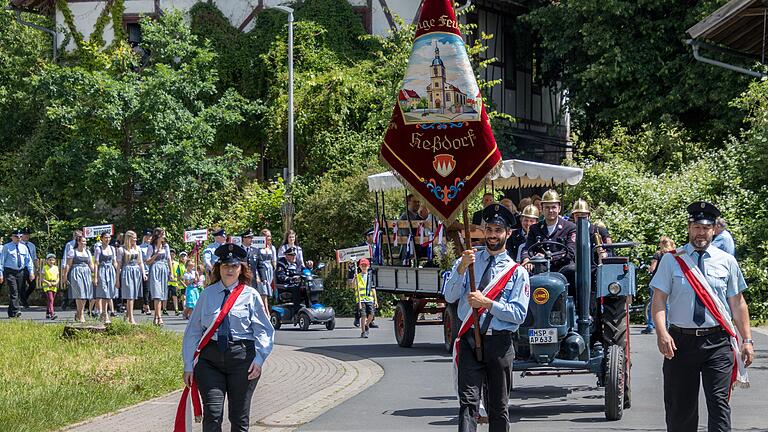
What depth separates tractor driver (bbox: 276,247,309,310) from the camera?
24.6 metres

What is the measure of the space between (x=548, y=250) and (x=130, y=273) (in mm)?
12362

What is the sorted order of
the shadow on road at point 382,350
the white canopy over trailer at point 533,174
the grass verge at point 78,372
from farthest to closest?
the white canopy over trailer at point 533,174
the shadow on road at point 382,350
the grass verge at point 78,372

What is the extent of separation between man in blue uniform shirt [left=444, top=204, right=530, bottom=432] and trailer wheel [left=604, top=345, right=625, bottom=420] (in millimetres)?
2780

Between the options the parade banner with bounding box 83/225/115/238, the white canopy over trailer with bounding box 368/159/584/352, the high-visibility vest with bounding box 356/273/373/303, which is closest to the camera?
the white canopy over trailer with bounding box 368/159/584/352

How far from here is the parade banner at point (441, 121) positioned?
33.1 ft

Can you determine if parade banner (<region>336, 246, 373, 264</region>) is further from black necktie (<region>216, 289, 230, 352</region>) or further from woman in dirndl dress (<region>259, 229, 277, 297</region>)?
black necktie (<region>216, 289, 230, 352</region>)

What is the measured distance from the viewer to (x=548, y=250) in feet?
42.9

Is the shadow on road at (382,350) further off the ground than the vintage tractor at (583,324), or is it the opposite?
the vintage tractor at (583,324)

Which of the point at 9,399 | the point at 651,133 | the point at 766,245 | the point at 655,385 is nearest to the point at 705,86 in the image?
the point at 651,133

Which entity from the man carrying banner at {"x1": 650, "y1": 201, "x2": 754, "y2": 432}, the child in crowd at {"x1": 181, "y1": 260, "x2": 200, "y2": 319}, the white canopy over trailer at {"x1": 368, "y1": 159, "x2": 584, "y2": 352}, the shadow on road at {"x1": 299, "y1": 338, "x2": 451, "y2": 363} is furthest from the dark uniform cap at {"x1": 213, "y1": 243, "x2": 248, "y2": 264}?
Answer: the child in crowd at {"x1": 181, "y1": 260, "x2": 200, "y2": 319}

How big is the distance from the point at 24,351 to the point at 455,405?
253 inches

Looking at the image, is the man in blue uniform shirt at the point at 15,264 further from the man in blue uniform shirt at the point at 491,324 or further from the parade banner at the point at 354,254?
the man in blue uniform shirt at the point at 491,324

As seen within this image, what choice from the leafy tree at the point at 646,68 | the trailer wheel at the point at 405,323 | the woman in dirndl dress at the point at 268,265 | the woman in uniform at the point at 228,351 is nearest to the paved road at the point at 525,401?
the trailer wheel at the point at 405,323

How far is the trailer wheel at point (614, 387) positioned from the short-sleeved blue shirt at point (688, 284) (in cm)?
286
